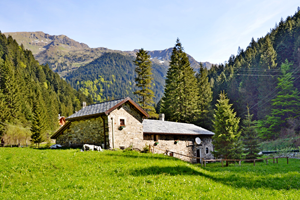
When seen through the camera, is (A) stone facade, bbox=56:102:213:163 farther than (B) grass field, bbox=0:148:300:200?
Yes

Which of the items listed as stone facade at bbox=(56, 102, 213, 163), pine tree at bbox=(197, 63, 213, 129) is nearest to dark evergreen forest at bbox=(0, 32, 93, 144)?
stone facade at bbox=(56, 102, 213, 163)

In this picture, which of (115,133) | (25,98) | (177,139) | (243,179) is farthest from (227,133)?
(25,98)

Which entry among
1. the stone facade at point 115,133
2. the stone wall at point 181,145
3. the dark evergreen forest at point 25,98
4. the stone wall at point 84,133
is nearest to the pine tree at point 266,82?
the stone wall at point 181,145

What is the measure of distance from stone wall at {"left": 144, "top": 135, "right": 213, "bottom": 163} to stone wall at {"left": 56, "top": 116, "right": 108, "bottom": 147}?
17.6ft

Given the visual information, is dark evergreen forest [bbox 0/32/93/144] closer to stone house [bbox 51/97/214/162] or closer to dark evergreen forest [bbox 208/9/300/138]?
stone house [bbox 51/97/214/162]

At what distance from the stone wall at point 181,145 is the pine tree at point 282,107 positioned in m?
22.8

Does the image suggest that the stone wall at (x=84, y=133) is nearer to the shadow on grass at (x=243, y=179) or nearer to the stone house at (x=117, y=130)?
the stone house at (x=117, y=130)

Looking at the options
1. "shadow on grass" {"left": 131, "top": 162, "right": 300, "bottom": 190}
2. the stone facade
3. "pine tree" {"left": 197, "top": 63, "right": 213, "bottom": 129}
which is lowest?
"shadow on grass" {"left": 131, "top": 162, "right": 300, "bottom": 190}

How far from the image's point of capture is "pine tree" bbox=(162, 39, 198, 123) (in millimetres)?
39344

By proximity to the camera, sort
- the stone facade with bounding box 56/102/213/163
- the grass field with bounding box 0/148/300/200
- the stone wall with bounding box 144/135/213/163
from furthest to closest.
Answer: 1. the stone wall with bounding box 144/135/213/163
2. the stone facade with bounding box 56/102/213/163
3. the grass field with bounding box 0/148/300/200

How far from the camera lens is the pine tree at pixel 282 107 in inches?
1686

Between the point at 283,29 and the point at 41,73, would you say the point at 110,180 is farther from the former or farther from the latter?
the point at 41,73

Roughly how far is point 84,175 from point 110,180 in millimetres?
1905

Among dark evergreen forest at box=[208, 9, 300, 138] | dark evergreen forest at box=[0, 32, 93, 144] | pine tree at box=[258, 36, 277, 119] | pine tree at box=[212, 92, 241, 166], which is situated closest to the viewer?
pine tree at box=[212, 92, 241, 166]
